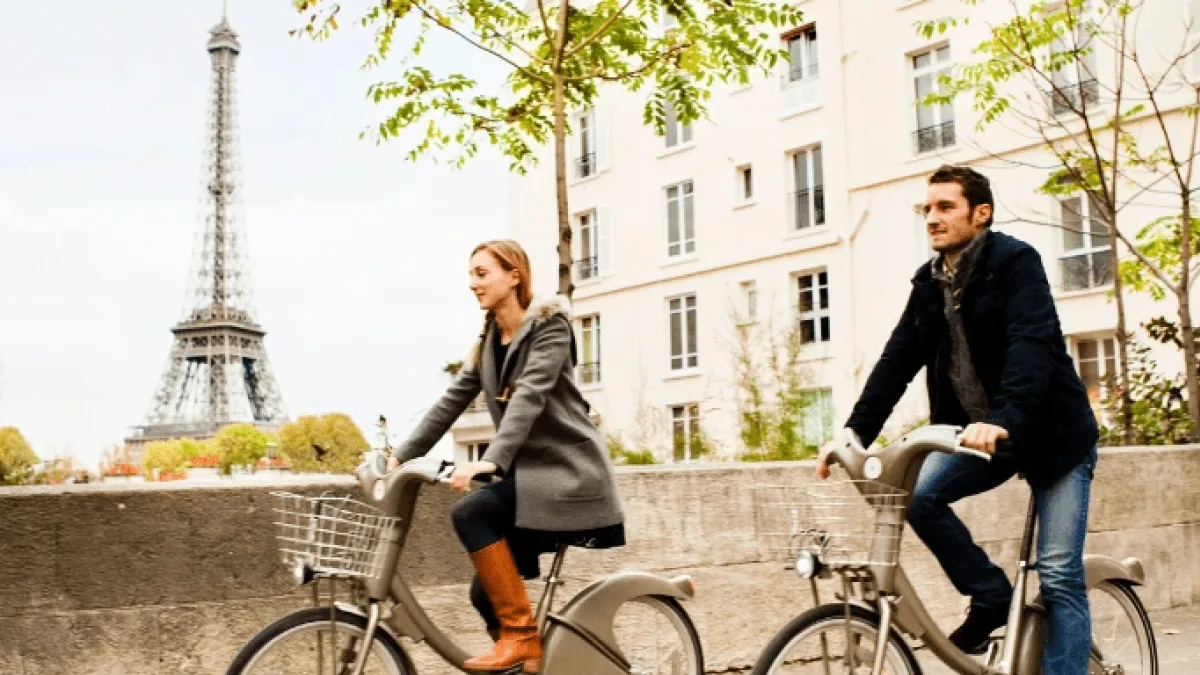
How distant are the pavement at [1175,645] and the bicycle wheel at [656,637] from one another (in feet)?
4.30

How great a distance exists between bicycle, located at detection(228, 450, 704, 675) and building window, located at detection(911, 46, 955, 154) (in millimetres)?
22933

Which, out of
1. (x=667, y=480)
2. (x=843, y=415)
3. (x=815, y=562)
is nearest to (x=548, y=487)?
(x=815, y=562)

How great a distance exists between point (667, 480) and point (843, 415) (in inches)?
722

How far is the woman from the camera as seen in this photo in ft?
14.1

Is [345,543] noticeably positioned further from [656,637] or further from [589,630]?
[656,637]

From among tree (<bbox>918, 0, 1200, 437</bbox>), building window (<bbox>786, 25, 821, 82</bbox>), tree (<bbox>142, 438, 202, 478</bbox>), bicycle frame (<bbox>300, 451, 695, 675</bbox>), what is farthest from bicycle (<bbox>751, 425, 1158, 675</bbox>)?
tree (<bbox>142, 438, 202, 478</bbox>)

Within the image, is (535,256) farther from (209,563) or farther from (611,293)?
(209,563)

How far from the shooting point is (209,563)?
17.4 ft

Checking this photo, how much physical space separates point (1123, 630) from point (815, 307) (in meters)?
23.9

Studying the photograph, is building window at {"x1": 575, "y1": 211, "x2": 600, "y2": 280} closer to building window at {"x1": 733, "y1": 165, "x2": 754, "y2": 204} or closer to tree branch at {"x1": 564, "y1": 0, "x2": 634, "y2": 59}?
building window at {"x1": 733, "y1": 165, "x2": 754, "y2": 204}

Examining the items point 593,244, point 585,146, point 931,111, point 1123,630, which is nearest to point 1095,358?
point 931,111

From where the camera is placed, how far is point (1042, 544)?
4285 mm

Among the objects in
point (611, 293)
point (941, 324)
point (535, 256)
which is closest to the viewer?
point (941, 324)

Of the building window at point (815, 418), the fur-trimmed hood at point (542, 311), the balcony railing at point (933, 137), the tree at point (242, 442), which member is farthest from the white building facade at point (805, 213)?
the tree at point (242, 442)
